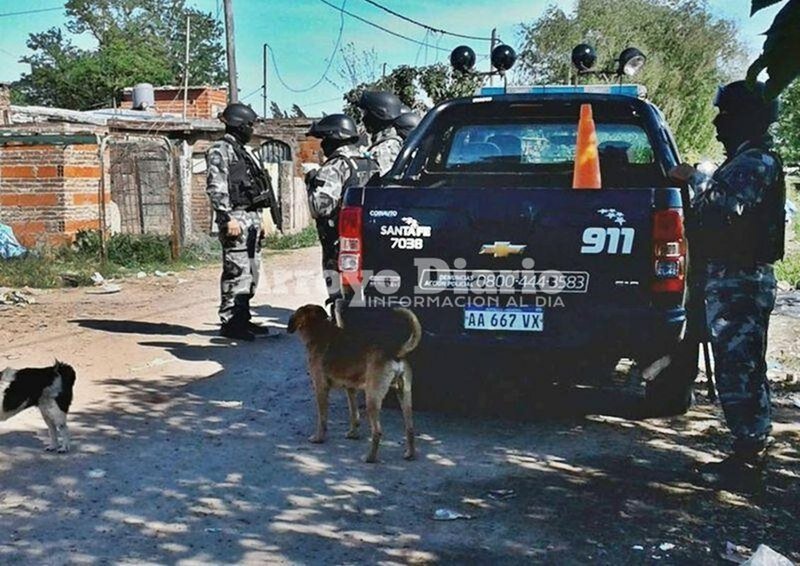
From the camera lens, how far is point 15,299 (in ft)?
34.8

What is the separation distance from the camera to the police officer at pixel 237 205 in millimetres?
7824

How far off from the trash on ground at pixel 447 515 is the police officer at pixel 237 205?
4.30 meters

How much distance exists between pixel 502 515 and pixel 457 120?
10.3 ft

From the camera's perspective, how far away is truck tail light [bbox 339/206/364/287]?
521 centimetres

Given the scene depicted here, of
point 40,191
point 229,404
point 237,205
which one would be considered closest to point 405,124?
point 237,205

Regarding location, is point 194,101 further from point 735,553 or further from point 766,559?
point 766,559

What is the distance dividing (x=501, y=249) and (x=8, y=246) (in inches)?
413

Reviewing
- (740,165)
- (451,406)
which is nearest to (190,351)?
(451,406)

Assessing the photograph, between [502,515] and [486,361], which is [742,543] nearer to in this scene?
[502,515]

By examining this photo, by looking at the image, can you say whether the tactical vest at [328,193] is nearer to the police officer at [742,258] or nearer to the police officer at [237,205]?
the police officer at [237,205]

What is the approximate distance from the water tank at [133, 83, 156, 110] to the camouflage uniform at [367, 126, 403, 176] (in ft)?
64.2

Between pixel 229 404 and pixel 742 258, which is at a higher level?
pixel 742 258

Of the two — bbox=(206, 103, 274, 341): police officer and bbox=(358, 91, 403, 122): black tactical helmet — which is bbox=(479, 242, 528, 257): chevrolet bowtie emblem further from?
bbox=(206, 103, 274, 341): police officer

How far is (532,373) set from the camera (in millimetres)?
5637
